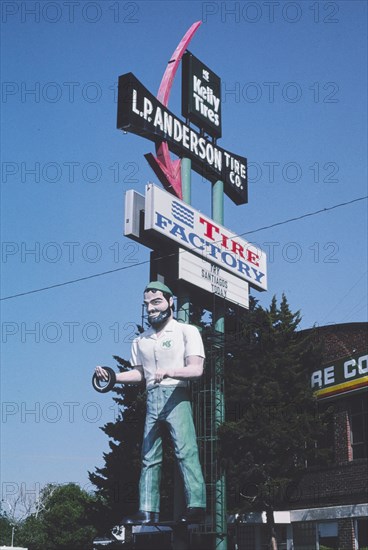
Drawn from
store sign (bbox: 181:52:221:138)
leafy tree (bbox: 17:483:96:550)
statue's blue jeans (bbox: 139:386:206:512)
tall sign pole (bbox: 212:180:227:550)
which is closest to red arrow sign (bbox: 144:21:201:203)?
store sign (bbox: 181:52:221:138)

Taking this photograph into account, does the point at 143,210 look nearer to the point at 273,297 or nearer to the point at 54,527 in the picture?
the point at 273,297

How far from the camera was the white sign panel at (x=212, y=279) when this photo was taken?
943 inches

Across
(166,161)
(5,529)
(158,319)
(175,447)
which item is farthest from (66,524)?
(158,319)

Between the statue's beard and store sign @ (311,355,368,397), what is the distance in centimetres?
788

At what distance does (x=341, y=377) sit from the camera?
26.5 metres

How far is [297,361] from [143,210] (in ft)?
27.0

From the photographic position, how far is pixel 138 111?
2412 cm

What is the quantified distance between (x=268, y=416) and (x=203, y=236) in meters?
6.26

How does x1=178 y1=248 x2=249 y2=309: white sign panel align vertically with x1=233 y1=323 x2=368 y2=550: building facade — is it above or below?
above

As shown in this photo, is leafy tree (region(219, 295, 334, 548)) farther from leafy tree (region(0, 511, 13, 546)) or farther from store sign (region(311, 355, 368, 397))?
leafy tree (region(0, 511, 13, 546))

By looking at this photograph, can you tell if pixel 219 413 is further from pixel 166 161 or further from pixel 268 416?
pixel 166 161

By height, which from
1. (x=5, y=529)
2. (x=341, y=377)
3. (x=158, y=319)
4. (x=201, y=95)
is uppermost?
(x=201, y=95)

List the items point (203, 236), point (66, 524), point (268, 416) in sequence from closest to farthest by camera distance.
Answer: point (203, 236) → point (268, 416) → point (66, 524)

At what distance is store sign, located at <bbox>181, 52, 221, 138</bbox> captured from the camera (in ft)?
89.9
